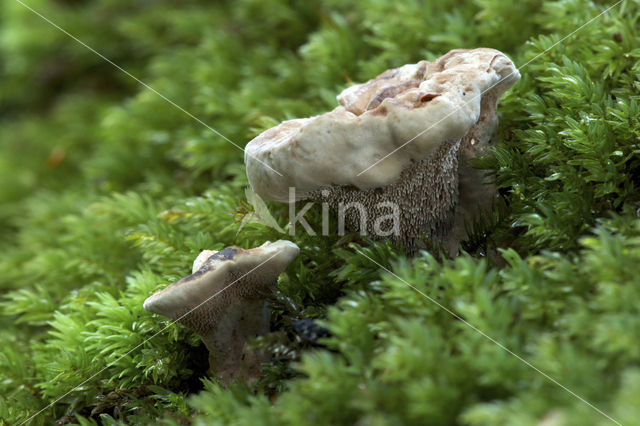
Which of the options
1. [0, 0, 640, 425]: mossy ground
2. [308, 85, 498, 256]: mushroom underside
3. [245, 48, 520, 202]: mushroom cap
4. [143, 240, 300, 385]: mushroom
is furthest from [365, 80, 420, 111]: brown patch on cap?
[143, 240, 300, 385]: mushroom

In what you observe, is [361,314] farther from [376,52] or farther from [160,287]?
[376,52]

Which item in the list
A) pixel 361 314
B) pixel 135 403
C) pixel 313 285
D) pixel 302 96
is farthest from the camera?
pixel 302 96

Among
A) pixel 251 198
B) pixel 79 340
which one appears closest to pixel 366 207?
pixel 251 198

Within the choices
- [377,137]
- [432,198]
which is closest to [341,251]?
[432,198]

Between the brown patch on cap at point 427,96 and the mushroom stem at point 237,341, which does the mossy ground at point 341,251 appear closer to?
the mushroom stem at point 237,341

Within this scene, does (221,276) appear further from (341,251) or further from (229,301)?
(341,251)

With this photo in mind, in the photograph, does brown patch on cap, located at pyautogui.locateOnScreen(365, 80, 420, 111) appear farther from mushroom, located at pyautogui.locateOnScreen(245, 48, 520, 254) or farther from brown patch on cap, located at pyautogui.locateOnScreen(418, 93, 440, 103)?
brown patch on cap, located at pyautogui.locateOnScreen(418, 93, 440, 103)
